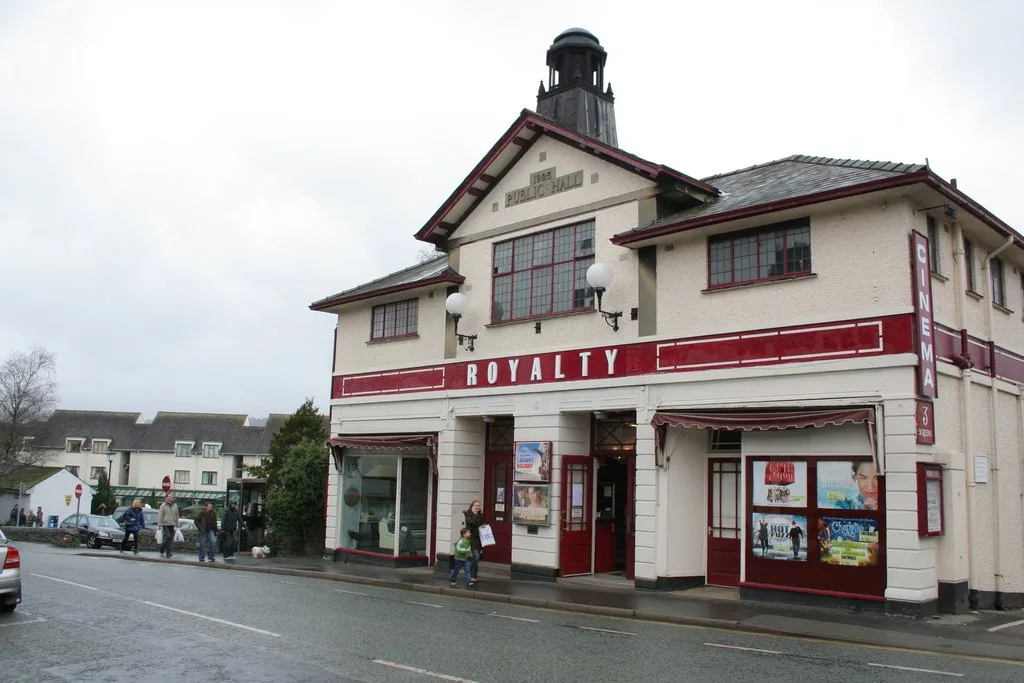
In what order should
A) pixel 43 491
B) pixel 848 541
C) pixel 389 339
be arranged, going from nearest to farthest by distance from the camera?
pixel 848 541 < pixel 389 339 < pixel 43 491

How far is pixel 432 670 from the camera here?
8922 millimetres

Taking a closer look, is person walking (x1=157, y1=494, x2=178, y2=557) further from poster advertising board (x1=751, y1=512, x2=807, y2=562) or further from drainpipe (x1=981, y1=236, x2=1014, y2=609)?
drainpipe (x1=981, y1=236, x2=1014, y2=609)

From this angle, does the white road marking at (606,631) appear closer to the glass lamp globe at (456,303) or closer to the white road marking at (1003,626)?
the white road marking at (1003,626)

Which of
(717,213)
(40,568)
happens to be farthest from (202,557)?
(717,213)

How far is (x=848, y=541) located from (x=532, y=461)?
6645 millimetres

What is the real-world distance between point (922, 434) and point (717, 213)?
4848 mm

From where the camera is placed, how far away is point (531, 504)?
18250 mm

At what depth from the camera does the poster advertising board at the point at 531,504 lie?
18.0 metres

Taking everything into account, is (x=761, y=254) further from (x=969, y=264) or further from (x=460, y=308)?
(x=460, y=308)

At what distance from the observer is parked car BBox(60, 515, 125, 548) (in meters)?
33.8

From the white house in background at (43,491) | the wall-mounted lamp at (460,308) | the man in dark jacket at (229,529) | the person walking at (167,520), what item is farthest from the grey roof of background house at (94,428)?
the wall-mounted lamp at (460,308)

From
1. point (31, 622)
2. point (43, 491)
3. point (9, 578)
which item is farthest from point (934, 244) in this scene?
point (43, 491)

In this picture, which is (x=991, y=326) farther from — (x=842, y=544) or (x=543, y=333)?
(x=543, y=333)

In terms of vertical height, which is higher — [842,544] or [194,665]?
[842,544]
